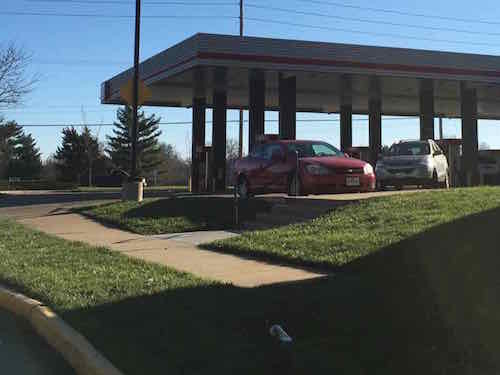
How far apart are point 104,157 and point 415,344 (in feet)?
238

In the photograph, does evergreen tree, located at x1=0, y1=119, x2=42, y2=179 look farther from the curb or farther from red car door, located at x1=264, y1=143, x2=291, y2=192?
the curb

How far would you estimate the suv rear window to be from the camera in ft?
60.8

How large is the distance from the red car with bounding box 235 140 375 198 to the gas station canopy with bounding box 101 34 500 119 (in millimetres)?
10393

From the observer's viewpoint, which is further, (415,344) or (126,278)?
(126,278)

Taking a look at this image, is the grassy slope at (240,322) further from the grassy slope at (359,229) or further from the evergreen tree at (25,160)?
the evergreen tree at (25,160)

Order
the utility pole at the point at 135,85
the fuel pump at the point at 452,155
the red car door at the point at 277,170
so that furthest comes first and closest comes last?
1. the fuel pump at the point at 452,155
2. the utility pole at the point at 135,85
3. the red car door at the point at 277,170

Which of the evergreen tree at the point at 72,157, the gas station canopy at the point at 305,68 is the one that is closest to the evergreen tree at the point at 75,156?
the evergreen tree at the point at 72,157

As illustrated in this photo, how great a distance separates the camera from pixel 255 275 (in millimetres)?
8109

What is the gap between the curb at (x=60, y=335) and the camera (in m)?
4.95

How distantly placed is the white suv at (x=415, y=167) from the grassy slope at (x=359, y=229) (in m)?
4.93

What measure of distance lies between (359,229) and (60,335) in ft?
18.5

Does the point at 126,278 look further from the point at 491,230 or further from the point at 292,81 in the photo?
the point at 292,81

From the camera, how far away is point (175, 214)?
51.0 ft

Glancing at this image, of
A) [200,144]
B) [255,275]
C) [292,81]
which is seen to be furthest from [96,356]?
[200,144]
